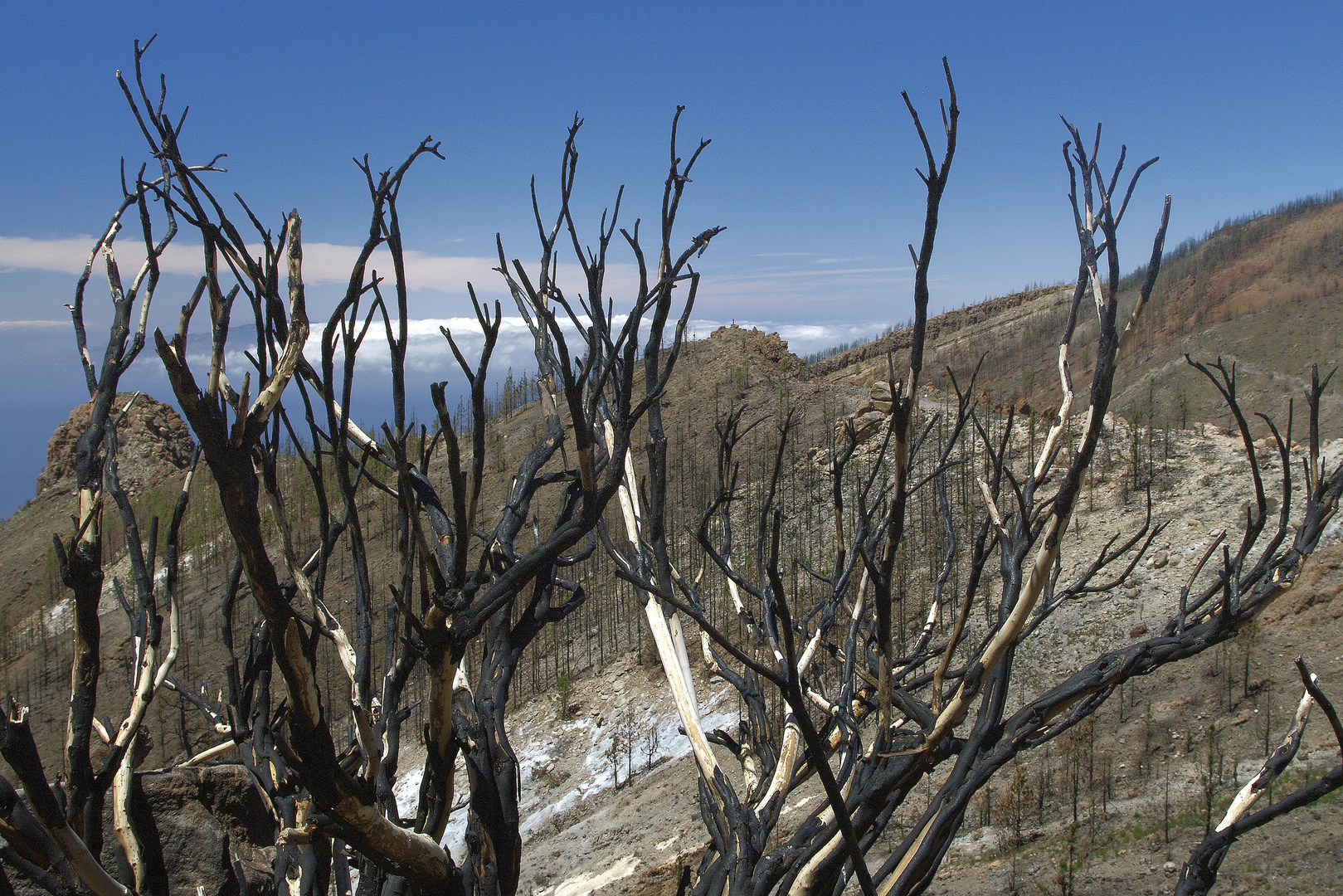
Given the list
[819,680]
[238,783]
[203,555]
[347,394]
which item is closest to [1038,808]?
[819,680]

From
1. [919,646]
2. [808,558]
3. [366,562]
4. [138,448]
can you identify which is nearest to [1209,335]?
[808,558]

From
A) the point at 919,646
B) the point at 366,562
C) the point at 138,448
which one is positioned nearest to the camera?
the point at 366,562

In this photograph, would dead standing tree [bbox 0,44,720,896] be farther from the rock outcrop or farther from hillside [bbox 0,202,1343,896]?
the rock outcrop

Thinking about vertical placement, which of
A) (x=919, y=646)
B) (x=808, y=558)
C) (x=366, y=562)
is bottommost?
(x=808, y=558)

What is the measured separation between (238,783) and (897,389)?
4749 mm

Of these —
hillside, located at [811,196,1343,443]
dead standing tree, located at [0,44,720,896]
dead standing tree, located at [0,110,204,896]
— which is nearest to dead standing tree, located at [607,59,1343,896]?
dead standing tree, located at [0,44,720,896]

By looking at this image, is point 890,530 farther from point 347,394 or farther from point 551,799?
point 551,799

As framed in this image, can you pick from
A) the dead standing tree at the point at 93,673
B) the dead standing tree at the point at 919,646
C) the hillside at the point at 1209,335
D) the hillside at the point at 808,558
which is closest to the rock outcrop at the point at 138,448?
the hillside at the point at 808,558

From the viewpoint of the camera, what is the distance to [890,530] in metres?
1.15

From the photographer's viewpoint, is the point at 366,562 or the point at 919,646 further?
the point at 919,646

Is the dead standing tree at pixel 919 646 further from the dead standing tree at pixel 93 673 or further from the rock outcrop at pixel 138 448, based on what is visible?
the rock outcrop at pixel 138 448

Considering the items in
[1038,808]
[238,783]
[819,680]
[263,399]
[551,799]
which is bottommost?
[551,799]

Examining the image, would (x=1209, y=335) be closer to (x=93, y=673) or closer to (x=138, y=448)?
(x=93, y=673)

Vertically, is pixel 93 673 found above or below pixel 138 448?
below
